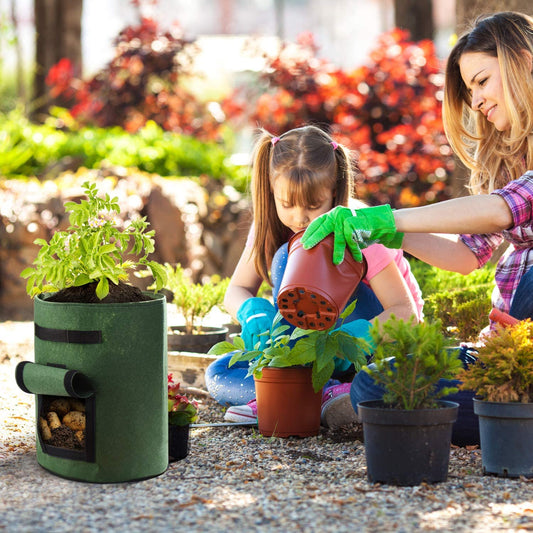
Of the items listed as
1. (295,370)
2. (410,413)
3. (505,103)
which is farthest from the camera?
(505,103)

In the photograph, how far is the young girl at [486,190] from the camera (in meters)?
2.60

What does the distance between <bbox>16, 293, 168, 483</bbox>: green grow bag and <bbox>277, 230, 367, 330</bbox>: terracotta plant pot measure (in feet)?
1.25

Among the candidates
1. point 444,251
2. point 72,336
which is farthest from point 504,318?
point 72,336

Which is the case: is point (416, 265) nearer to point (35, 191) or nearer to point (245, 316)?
point (245, 316)

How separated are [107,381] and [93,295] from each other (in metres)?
0.26

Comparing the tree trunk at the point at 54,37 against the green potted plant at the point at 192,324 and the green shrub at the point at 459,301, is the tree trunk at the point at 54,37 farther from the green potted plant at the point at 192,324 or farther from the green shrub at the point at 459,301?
the green shrub at the point at 459,301

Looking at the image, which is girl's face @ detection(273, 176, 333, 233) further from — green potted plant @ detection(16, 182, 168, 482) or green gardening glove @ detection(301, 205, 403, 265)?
green potted plant @ detection(16, 182, 168, 482)

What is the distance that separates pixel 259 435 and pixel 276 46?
5075 millimetres

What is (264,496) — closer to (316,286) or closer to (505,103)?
(316,286)

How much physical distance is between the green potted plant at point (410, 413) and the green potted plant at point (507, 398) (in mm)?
121

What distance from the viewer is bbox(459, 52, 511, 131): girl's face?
9.61ft

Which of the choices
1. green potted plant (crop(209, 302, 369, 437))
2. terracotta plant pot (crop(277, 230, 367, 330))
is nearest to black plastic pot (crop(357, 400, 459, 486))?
terracotta plant pot (crop(277, 230, 367, 330))

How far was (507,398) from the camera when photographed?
229 centimetres

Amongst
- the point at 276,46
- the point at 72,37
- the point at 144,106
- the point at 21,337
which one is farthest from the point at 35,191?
the point at 72,37
